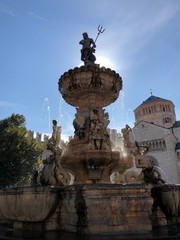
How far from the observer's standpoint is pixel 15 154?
2434 cm

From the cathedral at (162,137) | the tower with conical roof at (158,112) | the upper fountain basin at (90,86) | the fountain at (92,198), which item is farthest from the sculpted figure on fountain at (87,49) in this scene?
the tower with conical roof at (158,112)

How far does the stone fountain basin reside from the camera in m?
5.22

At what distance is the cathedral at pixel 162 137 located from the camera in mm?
41406

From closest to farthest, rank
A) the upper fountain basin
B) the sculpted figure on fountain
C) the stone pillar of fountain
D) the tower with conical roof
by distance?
the stone pillar of fountain
the upper fountain basin
the sculpted figure on fountain
the tower with conical roof

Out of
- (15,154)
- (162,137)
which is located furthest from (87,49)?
(162,137)

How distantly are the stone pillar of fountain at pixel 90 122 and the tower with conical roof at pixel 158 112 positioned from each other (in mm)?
50189

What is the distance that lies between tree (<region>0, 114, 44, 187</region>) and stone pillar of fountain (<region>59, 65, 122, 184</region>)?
16.6m

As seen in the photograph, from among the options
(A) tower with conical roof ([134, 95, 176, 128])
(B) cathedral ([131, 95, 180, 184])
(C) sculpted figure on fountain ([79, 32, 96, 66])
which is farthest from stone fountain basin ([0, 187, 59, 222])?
(A) tower with conical roof ([134, 95, 176, 128])

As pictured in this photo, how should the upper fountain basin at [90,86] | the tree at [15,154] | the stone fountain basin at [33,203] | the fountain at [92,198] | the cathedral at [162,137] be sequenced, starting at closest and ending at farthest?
the fountain at [92,198] < the stone fountain basin at [33,203] < the upper fountain basin at [90,86] < the tree at [15,154] < the cathedral at [162,137]

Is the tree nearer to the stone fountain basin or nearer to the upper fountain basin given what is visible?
the upper fountain basin

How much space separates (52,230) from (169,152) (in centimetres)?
4042

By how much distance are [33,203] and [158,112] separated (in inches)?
2202

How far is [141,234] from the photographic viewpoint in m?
4.68

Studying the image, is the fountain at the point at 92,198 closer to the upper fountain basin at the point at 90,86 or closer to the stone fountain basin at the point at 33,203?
the stone fountain basin at the point at 33,203
